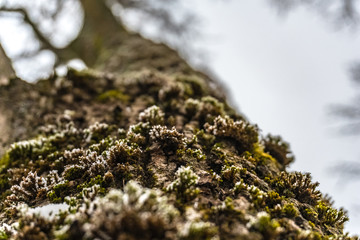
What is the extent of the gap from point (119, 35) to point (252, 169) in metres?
7.51

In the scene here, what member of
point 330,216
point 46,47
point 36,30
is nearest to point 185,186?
point 330,216

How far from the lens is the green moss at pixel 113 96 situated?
4820mm

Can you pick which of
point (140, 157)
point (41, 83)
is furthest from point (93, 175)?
point (41, 83)

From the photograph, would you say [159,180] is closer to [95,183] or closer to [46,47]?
[95,183]

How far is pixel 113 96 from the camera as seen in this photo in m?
4.92

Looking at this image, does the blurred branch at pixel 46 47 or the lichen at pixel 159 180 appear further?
the blurred branch at pixel 46 47

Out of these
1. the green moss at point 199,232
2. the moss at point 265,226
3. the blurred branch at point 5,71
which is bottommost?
the blurred branch at point 5,71

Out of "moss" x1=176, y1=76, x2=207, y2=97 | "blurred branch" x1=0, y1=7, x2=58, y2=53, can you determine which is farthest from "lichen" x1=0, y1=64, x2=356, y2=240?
"blurred branch" x1=0, y1=7, x2=58, y2=53

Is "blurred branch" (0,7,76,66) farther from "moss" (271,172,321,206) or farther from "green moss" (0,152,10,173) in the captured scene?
"moss" (271,172,321,206)

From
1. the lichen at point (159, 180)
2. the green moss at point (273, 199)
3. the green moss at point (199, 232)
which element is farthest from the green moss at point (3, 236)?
the green moss at point (273, 199)

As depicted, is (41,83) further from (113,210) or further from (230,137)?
(113,210)

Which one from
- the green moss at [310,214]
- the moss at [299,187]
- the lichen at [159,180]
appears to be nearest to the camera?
the lichen at [159,180]

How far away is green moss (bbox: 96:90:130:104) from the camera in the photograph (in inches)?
190

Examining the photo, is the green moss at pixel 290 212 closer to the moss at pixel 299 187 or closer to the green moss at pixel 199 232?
the moss at pixel 299 187
